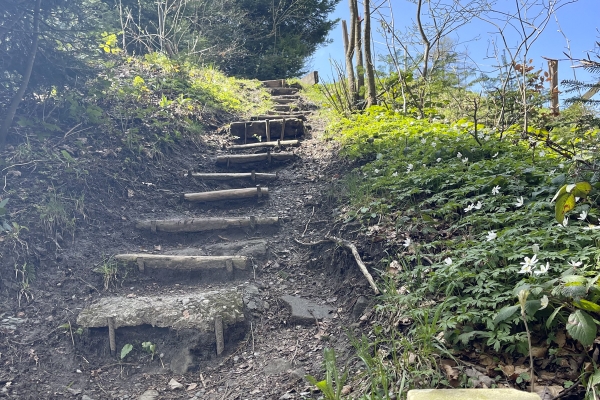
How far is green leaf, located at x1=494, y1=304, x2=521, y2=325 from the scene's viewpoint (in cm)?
202

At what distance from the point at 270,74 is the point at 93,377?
43.9 ft

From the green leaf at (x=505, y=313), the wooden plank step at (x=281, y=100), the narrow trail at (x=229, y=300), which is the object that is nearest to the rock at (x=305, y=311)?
the narrow trail at (x=229, y=300)

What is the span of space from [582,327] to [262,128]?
6460 mm

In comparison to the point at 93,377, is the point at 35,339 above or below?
above

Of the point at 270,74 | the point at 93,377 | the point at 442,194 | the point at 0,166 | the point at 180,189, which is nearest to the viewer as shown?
the point at 93,377

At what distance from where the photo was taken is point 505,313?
2.04 m

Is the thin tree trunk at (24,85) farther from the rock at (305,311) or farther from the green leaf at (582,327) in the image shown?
the green leaf at (582,327)

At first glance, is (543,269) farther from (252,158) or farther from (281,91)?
(281,91)

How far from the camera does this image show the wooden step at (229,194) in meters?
5.61

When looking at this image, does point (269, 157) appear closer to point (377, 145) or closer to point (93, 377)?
point (377, 145)

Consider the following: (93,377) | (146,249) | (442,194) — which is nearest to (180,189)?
(146,249)

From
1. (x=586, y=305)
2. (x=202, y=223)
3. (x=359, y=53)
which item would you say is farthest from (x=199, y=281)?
(x=359, y=53)

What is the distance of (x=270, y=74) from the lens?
15422 millimetres

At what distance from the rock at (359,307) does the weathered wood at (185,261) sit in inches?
49.6
